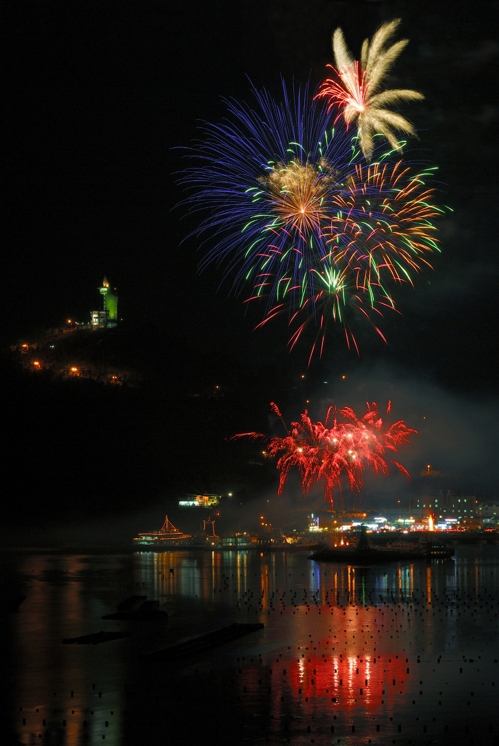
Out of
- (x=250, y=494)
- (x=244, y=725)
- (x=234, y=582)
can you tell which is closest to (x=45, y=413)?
(x=250, y=494)

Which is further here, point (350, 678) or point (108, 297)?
point (108, 297)

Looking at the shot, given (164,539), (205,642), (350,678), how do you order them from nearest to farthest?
(350,678) → (205,642) → (164,539)

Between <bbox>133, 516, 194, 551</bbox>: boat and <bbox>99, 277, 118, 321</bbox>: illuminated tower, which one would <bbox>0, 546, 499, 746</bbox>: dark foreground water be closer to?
<bbox>133, 516, 194, 551</bbox>: boat

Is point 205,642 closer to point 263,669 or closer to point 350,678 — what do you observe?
point 263,669

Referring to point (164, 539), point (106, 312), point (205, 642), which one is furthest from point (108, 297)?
point (205, 642)

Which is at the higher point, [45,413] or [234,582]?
[45,413]

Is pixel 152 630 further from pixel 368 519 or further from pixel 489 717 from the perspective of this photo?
pixel 368 519

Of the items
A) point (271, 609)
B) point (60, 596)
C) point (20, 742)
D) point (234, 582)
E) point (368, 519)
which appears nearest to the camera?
point (20, 742)
